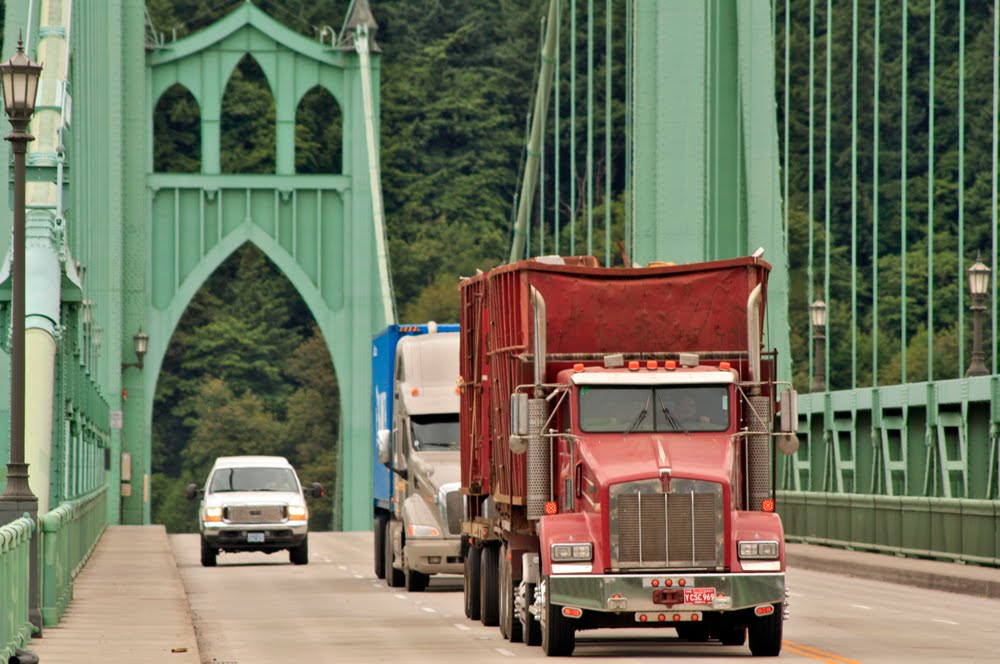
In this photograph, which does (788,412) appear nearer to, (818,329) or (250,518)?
(250,518)

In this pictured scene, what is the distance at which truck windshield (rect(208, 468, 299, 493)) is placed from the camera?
116ft

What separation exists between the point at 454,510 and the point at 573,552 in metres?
8.57

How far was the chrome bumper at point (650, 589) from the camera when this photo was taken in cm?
1631

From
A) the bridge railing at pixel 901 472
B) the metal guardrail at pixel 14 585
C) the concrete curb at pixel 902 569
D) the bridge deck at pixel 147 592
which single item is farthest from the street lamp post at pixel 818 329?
the metal guardrail at pixel 14 585

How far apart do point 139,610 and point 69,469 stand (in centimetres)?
809

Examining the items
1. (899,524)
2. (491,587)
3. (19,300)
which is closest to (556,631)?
(491,587)

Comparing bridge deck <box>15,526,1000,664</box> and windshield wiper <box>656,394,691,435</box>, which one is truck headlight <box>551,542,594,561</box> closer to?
windshield wiper <box>656,394,691,435</box>

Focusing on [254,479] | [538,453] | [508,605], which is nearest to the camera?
[538,453]

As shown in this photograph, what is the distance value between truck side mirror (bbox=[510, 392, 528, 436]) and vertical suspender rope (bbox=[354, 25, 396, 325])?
4582cm

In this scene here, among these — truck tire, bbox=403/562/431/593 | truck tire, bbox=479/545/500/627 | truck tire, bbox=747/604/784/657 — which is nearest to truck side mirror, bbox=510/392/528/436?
truck tire, bbox=747/604/784/657

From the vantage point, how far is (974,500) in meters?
29.3

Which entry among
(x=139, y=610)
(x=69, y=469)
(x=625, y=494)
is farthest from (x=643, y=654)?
(x=69, y=469)

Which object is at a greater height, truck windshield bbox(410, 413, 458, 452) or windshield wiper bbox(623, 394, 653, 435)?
windshield wiper bbox(623, 394, 653, 435)

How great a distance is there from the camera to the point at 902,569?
29.2 m
